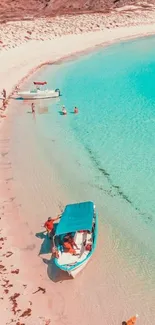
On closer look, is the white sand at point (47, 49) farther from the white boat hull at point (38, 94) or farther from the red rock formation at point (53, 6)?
the red rock formation at point (53, 6)

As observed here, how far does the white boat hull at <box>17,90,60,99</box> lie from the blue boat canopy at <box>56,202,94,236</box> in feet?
70.0

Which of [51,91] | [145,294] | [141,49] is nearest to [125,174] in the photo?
[145,294]

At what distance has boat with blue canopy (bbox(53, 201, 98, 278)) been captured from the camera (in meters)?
16.1

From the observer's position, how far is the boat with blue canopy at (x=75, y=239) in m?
16.1

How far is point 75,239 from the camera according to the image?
1747cm

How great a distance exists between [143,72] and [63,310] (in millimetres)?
36194

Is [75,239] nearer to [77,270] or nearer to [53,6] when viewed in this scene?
[77,270]

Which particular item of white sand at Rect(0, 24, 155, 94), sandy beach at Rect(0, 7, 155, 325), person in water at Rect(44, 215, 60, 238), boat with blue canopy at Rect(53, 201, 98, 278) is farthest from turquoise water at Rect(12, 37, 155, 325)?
white sand at Rect(0, 24, 155, 94)

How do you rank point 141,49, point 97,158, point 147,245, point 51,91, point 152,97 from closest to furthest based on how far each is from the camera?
1. point 147,245
2. point 97,158
3. point 152,97
4. point 51,91
5. point 141,49

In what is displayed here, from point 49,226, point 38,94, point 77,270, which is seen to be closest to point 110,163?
point 49,226

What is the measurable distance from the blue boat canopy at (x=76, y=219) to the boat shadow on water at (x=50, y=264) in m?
1.13

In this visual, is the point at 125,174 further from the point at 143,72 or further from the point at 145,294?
the point at 143,72

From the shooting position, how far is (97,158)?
83.1ft

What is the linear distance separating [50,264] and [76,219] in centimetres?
227
